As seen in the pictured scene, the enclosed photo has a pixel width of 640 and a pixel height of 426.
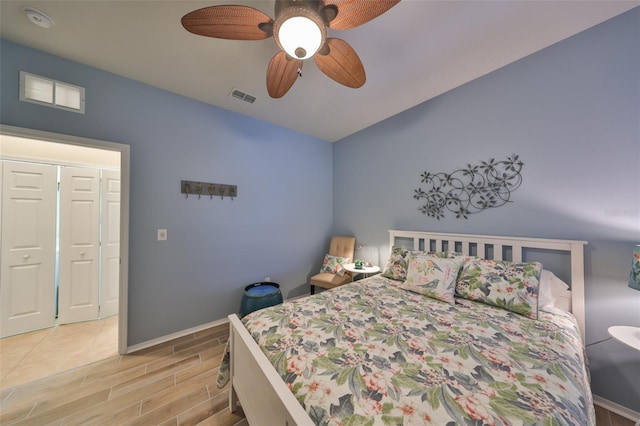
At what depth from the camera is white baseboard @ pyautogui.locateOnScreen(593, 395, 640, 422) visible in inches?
56.4

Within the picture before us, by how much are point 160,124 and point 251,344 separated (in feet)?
7.83

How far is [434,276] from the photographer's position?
1888 mm

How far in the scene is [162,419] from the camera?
4.66 feet

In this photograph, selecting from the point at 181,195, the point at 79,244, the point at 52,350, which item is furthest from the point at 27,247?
the point at 181,195

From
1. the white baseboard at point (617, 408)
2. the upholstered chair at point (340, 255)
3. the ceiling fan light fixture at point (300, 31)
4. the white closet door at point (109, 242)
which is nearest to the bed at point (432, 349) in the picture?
the white baseboard at point (617, 408)

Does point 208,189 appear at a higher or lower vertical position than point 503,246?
higher

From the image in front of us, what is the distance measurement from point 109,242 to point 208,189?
1.59m

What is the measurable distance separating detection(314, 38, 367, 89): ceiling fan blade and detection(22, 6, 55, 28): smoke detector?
1.87m

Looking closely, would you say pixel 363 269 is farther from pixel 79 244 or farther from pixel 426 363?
pixel 79 244

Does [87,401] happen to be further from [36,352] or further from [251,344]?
[251,344]

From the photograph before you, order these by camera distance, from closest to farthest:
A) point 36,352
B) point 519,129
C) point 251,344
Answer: point 251,344 < point 519,129 < point 36,352

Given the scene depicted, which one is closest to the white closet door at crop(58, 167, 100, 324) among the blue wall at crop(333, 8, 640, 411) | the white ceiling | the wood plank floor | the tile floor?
the tile floor

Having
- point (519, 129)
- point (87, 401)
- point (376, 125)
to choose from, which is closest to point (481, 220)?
point (519, 129)

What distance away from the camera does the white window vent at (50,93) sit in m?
1.68
